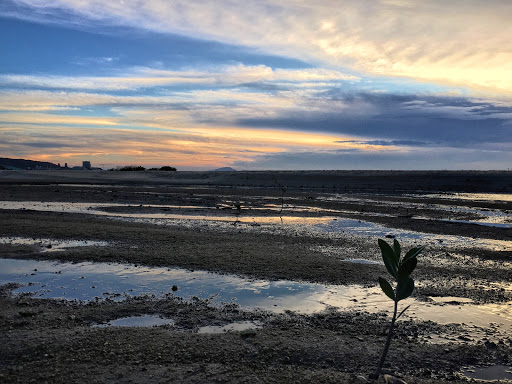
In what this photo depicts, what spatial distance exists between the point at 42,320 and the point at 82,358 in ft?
5.34

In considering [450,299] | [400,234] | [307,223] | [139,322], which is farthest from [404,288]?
[307,223]

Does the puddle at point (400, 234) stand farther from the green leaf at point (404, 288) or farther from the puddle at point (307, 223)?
the green leaf at point (404, 288)

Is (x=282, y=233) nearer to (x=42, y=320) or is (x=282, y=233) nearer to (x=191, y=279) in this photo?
(x=191, y=279)

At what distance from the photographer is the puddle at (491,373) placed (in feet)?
16.9

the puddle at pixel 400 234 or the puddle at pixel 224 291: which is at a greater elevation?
the puddle at pixel 400 234

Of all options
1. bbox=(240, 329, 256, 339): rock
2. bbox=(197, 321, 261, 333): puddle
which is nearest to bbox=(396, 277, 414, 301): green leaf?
bbox=(240, 329, 256, 339): rock

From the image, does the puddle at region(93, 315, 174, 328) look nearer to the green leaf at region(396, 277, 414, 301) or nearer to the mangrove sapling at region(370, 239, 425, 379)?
the mangrove sapling at region(370, 239, 425, 379)

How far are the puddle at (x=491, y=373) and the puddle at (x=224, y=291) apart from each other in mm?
1473

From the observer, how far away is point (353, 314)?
7199 millimetres

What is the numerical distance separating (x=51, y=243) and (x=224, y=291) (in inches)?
279

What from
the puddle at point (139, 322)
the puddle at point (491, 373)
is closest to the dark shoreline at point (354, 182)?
the puddle at point (139, 322)

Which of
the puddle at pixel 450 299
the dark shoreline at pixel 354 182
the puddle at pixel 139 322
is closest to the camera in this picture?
the puddle at pixel 139 322

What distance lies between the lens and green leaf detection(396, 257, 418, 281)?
4609 millimetres

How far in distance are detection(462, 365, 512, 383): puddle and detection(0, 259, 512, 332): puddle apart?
1473 millimetres
